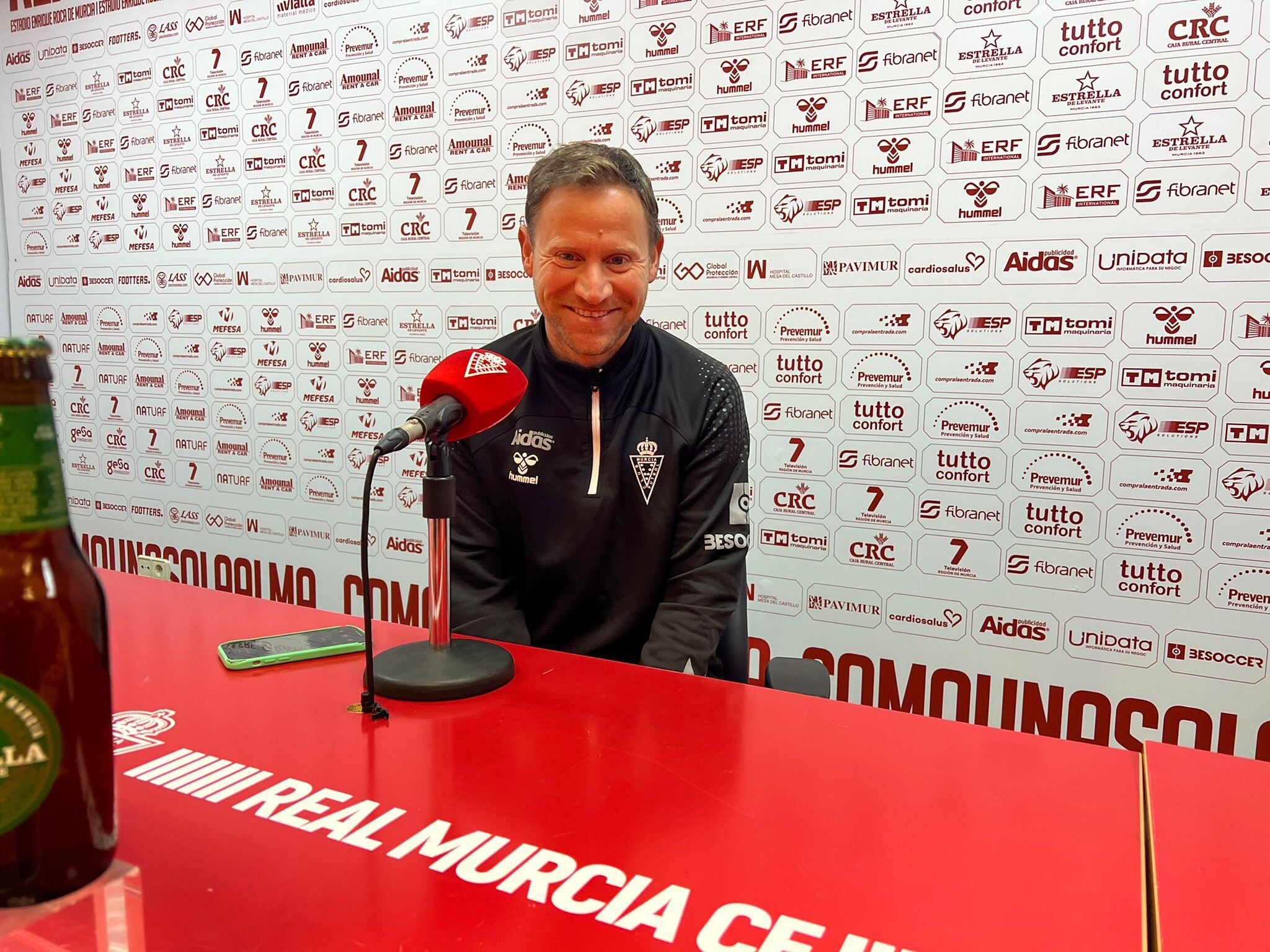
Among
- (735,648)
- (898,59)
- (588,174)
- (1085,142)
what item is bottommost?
(735,648)

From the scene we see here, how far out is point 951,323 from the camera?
2363mm

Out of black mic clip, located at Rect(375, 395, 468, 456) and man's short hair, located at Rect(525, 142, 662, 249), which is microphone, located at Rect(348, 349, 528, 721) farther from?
man's short hair, located at Rect(525, 142, 662, 249)

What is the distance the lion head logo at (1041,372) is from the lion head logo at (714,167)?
1.07 meters

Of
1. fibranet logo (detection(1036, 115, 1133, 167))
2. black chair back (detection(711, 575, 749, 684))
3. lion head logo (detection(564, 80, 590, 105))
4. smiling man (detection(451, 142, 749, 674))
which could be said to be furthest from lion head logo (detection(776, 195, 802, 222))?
black chair back (detection(711, 575, 749, 684))

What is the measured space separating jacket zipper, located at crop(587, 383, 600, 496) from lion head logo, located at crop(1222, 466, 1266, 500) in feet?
5.49

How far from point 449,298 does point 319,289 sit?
2.08ft

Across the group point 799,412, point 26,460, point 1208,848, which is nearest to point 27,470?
point 26,460

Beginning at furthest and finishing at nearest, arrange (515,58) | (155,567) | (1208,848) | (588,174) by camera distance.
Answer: (515,58) < (155,567) < (588,174) < (1208,848)

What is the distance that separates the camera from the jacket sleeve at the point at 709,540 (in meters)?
1.53

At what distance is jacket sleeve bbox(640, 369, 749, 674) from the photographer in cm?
153

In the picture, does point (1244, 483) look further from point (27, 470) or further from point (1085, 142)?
point (27, 470)

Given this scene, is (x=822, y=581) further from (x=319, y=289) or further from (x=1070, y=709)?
(x=319, y=289)

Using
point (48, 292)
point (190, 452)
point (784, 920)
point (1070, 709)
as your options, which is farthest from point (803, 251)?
point (48, 292)

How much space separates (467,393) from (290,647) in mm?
471
